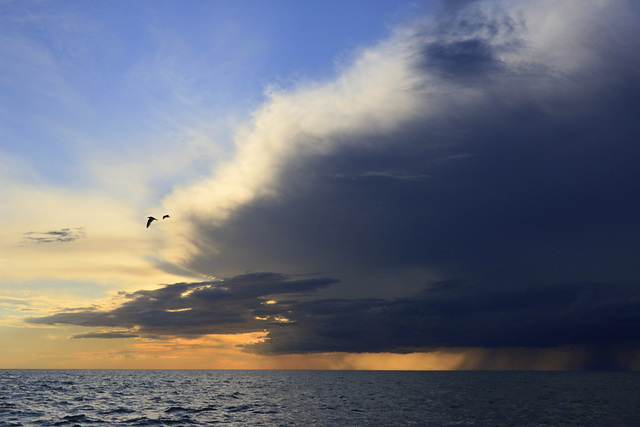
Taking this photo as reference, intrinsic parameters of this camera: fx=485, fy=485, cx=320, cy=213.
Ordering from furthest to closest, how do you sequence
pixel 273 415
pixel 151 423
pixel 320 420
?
1. pixel 273 415
2. pixel 320 420
3. pixel 151 423

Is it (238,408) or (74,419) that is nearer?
(74,419)

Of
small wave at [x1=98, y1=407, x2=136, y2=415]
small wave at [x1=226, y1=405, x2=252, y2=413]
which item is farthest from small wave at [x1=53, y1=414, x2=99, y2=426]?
small wave at [x1=226, y1=405, x2=252, y2=413]

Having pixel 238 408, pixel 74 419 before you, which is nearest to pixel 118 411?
pixel 74 419

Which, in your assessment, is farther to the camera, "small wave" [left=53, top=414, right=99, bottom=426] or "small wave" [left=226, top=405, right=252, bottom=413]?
"small wave" [left=226, top=405, right=252, bottom=413]

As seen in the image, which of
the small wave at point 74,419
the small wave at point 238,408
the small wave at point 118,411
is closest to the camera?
the small wave at point 74,419

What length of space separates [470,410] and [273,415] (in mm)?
30486

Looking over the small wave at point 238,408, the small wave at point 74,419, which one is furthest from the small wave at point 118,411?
the small wave at point 238,408

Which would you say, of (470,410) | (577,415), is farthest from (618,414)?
(470,410)

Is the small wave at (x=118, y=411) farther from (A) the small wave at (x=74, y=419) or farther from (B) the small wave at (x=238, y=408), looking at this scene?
(B) the small wave at (x=238, y=408)

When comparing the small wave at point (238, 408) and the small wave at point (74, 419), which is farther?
the small wave at point (238, 408)

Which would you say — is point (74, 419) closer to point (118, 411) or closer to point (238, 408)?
point (118, 411)

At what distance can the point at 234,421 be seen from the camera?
57.5 meters

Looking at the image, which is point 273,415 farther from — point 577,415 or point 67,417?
point 577,415

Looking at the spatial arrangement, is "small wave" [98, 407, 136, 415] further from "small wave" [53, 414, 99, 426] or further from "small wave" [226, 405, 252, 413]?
"small wave" [226, 405, 252, 413]
